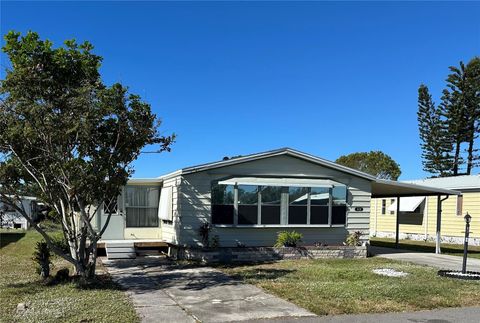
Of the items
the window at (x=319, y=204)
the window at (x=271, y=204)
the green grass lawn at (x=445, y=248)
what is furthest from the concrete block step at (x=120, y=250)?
the green grass lawn at (x=445, y=248)

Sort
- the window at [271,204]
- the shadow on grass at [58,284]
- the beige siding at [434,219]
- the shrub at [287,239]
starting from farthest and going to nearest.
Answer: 1. the beige siding at [434,219]
2. the window at [271,204]
3. the shrub at [287,239]
4. the shadow on grass at [58,284]

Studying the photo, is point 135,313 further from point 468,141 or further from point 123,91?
point 468,141

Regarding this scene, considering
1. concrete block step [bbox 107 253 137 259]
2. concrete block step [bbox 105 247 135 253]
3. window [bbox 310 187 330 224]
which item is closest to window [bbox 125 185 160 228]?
concrete block step [bbox 105 247 135 253]

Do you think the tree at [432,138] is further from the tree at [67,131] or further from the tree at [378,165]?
the tree at [67,131]

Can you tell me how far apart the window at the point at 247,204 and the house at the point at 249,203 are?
3cm

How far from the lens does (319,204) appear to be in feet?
50.3

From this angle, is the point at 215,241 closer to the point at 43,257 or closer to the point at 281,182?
the point at 281,182

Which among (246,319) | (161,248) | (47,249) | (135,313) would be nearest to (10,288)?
(47,249)

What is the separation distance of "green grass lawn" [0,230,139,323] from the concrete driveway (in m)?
0.33

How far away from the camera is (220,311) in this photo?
24.7 feet

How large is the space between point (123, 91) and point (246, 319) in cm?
521

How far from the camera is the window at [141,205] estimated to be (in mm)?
16109

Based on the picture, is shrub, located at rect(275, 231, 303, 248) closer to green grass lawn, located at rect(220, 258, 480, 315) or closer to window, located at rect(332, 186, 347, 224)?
green grass lawn, located at rect(220, 258, 480, 315)

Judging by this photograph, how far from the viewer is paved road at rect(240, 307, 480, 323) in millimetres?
6984
